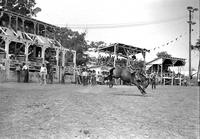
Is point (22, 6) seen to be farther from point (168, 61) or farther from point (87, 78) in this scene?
point (168, 61)

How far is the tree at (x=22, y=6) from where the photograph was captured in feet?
143

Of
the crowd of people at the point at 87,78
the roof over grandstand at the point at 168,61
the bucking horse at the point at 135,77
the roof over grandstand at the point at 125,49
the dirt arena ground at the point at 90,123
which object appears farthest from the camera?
the roof over grandstand at the point at 168,61

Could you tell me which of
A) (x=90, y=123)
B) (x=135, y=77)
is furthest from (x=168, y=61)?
(x=90, y=123)

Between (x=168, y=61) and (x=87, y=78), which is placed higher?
(x=168, y=61)

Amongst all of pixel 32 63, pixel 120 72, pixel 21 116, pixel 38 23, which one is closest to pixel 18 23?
pixel 38 23

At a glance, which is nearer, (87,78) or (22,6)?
(87,78)

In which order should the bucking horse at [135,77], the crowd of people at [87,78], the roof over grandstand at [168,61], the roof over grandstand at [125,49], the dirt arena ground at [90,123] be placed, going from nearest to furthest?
the dirt arena ground at [90,123] → the bucking horse at [135,77] → the crowd of people at [87,78] → the roof over grandstand at [125,49] → the roof over grandstand at [168,61]

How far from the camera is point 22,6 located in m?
45.9

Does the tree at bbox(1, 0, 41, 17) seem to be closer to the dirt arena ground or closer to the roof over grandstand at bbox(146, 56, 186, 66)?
the roof over grandstand at bbox(146, 56, 186, 66)

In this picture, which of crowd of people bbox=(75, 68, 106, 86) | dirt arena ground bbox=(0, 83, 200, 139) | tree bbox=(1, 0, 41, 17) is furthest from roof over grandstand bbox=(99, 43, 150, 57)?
dirt arena ground bbox=(0, 83, 200, 139)

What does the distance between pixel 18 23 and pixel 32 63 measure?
6.35 metres

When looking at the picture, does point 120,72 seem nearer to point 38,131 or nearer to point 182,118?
point 182,118

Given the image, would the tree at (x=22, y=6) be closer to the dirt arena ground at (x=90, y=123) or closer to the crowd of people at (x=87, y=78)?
the crowd of people at (x=87, y=78)

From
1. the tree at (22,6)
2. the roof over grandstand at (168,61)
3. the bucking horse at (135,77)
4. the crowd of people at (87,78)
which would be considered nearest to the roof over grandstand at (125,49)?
the roof over grandstand at (168,61)
